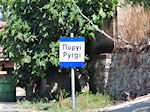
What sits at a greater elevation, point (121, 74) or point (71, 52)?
point (71, 52)

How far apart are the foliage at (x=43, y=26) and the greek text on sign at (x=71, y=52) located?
2.75 meters

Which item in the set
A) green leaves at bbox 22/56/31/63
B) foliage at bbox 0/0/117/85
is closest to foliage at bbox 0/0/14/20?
foliage at bbox 0/0/117/85

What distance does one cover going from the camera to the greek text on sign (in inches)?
317

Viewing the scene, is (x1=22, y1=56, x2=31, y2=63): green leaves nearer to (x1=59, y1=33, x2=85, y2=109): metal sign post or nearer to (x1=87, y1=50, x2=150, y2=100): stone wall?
(x1=87, y1=50, x2=150, y2=100): stone wall

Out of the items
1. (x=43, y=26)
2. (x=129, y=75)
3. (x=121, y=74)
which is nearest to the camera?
(x=129, y=75)

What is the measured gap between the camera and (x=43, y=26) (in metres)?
11.1

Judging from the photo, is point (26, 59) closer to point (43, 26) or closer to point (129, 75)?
point (43, 26)

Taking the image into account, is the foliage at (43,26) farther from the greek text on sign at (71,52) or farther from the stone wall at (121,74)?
the greek text on sign at (71,52)

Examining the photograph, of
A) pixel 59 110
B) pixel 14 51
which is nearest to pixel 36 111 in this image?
pixel 59 110

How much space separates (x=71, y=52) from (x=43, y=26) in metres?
3.40

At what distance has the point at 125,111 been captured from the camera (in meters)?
7.34

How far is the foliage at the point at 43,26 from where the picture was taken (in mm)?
10914

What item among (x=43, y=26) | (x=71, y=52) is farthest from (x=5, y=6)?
(x=71, y=52)

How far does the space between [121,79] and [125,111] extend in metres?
3.36
